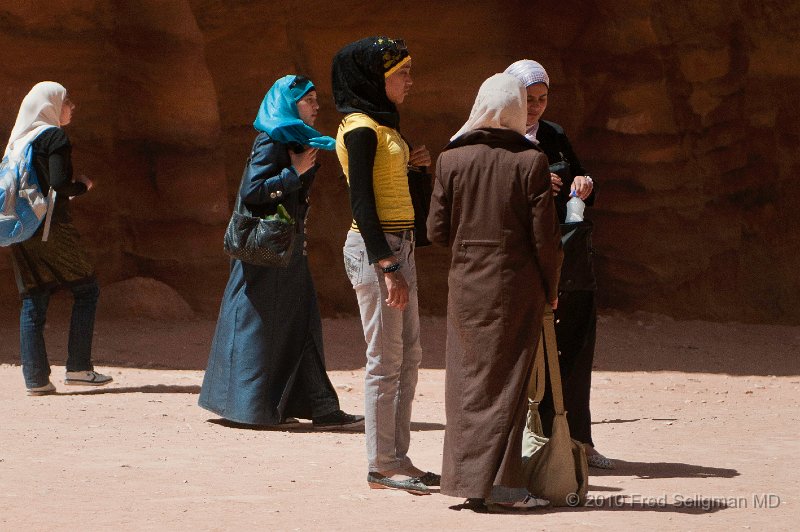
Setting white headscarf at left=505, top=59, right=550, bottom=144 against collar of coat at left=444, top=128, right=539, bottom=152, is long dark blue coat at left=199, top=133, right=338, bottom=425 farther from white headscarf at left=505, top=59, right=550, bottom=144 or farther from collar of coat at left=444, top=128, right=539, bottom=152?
collar of coat at left=444, top=128, right=539, bottom=152

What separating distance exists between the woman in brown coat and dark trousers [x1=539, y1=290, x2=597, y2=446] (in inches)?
36.7

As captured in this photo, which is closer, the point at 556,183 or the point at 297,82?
the point at 556,183

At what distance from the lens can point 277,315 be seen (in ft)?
21.9

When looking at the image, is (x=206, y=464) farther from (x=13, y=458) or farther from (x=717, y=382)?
(x=717, y=382)

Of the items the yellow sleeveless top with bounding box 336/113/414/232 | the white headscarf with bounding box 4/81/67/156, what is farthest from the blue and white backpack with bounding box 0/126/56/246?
the yellow sleeveless top with bounding box 336/113/414/232

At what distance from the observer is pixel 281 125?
6.49 m

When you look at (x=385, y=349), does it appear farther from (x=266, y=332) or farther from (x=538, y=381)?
(x=266, y=332)

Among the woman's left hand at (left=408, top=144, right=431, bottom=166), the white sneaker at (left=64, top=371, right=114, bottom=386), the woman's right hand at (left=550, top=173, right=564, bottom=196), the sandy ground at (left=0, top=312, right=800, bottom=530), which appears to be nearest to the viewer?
the sandy ground at (left=0, top=312, right=800, bottom=530)

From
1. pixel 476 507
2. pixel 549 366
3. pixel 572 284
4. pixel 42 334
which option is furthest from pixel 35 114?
pixel 476 507

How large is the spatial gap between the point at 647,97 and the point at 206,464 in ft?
23.4

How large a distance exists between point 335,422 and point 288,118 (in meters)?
1.59

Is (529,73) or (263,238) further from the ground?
(529,73)

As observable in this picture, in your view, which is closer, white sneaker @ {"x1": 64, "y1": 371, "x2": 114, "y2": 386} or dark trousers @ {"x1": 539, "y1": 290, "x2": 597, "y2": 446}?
dark trousers @ {"x1": 539, "y1": 290, "x2": 597, "y2": 446}

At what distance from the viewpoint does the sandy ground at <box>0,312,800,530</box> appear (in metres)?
4.56
